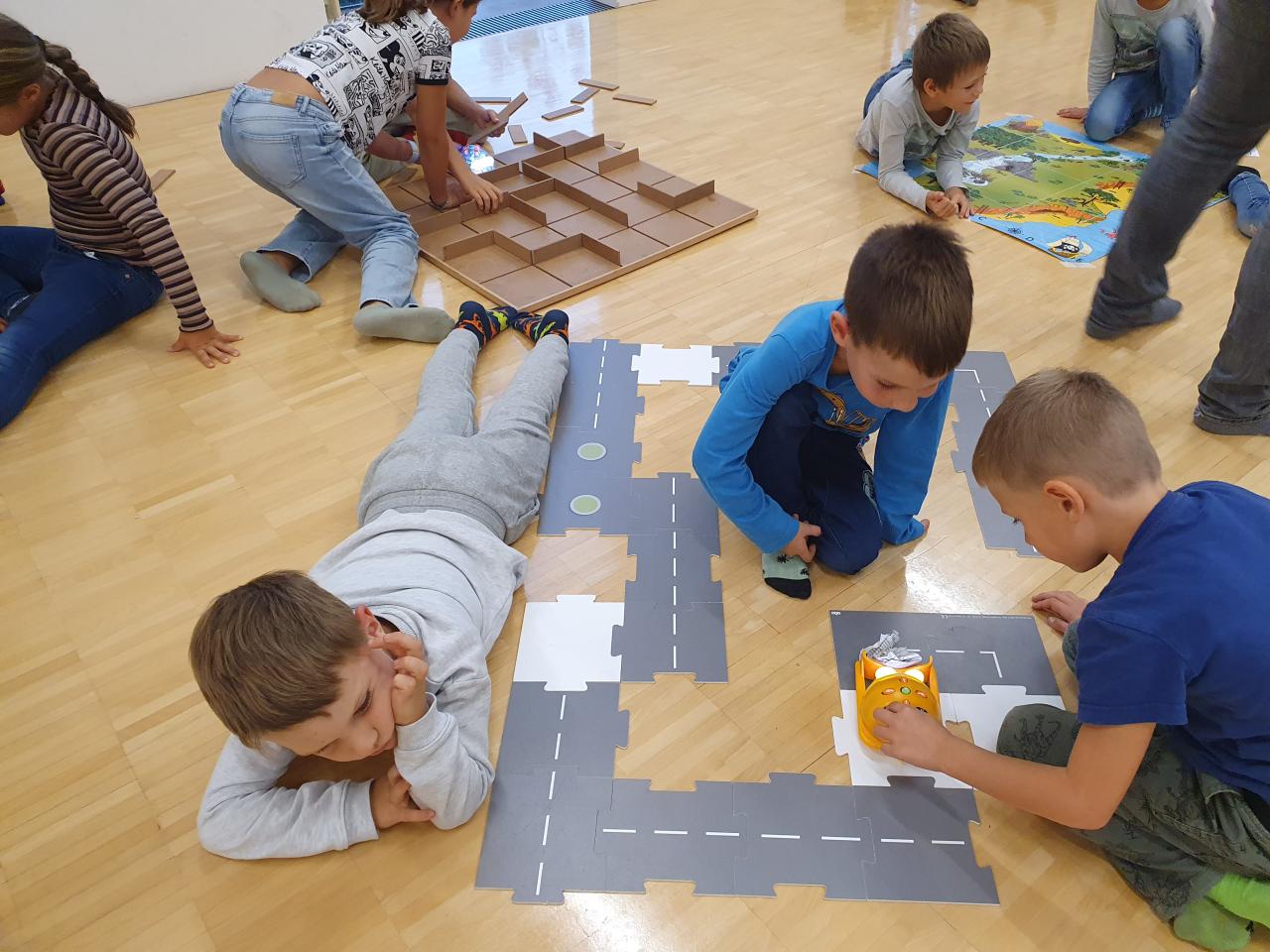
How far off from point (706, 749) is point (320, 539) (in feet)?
2.45

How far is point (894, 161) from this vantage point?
253cm

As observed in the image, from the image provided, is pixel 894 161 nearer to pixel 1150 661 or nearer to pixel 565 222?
pixel 565 222

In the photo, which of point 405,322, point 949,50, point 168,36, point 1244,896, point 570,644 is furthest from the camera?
point 168,36

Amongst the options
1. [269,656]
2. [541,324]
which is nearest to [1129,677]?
[269,656]

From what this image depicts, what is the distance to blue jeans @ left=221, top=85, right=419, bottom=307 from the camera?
6.65 feet

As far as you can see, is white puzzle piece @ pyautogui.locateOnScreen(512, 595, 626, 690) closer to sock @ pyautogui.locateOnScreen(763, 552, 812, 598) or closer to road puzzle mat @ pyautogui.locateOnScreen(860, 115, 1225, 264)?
sock @ pyautogui.locateOnScreen(763, 552, 812, 598)

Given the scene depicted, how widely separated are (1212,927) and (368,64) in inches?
90.2

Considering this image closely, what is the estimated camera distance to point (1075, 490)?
36.7 inches

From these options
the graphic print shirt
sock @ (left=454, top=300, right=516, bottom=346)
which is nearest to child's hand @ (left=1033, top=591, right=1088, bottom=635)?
sock @ (left=454, top=300, right=516, bottom=346)

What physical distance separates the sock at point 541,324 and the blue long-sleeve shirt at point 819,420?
533 mm

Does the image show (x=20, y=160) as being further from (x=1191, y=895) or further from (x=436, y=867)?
(x=1191, y=895)

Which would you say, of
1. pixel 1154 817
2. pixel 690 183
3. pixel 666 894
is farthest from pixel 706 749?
pixel 690 183

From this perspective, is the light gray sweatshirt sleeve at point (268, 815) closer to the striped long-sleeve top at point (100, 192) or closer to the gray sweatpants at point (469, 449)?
the gray sweatpants at point (469, 449)

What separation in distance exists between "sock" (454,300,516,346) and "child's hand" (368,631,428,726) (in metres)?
0.95
